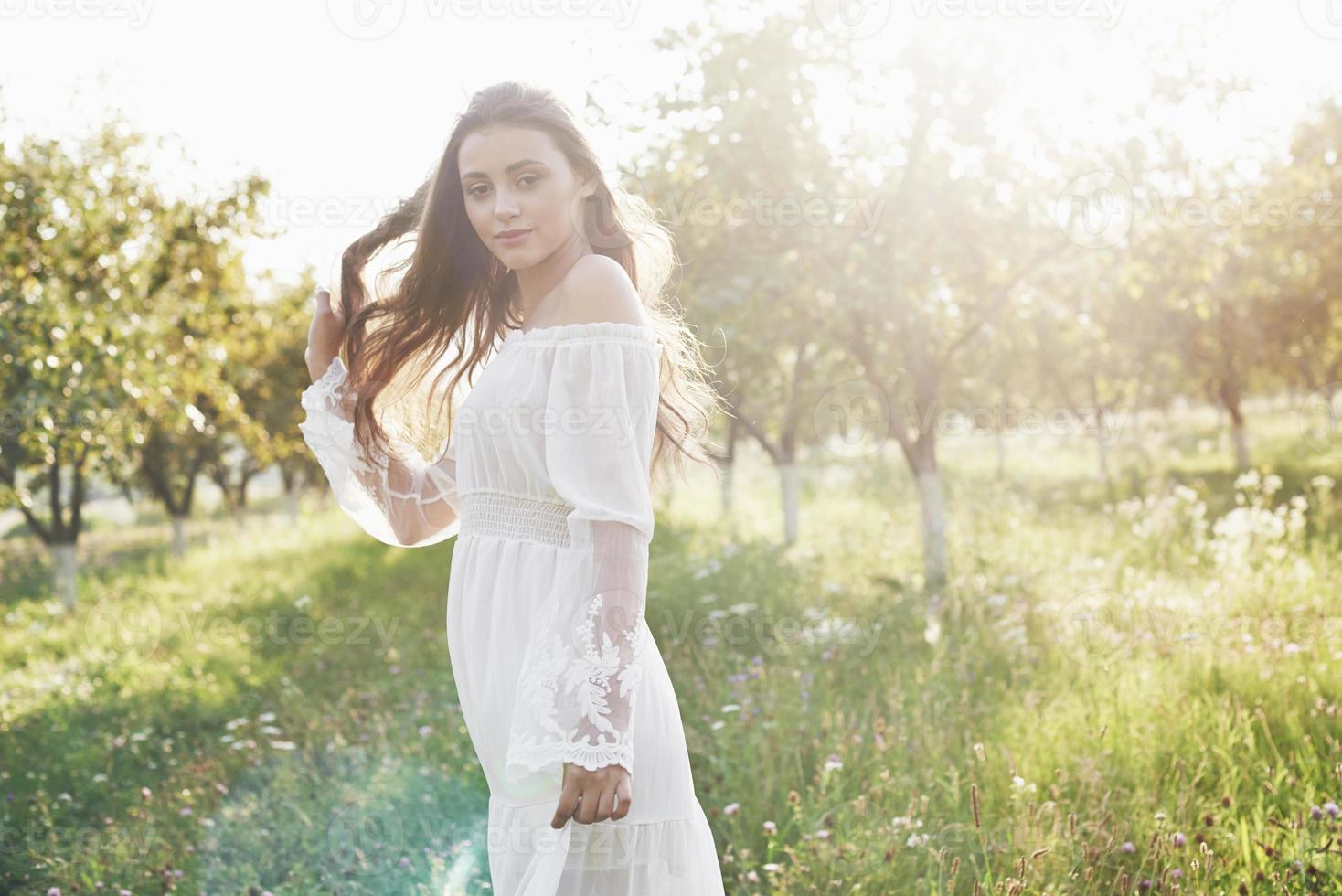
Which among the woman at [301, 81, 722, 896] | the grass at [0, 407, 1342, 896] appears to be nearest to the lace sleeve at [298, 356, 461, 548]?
the woman at [301, 81, 722, 896]

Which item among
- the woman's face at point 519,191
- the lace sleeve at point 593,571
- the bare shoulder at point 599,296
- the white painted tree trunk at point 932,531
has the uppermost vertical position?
the woman's face at point 519,191

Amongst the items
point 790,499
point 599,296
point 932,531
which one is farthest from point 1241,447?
point 599,296

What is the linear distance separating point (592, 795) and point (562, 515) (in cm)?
53

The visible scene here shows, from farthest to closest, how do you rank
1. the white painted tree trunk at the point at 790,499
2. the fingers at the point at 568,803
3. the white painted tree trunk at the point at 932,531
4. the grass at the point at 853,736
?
the white painted tree trunk at the point at 790,499 → the white painted tree trunk at the point at 932,531 → the grass at the point at 853,736 → the fingers at the point at 568,803

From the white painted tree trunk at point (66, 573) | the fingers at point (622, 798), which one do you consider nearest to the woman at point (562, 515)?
the fingers at point (622, 798)

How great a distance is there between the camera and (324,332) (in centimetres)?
273

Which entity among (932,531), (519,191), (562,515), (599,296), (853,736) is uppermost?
(519,191)

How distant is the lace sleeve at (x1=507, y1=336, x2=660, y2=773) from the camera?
74.7 inches

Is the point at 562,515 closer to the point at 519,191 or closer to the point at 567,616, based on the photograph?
the point at 567,616

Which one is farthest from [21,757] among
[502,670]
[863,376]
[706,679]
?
[863,376]

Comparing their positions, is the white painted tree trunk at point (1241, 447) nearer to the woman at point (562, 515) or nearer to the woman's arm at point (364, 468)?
the woman's arm at point (364, 468)

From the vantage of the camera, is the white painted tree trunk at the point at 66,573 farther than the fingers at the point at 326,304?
Yes

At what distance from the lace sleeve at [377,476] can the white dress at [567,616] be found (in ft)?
1.62

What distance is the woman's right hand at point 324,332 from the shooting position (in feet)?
8.93
